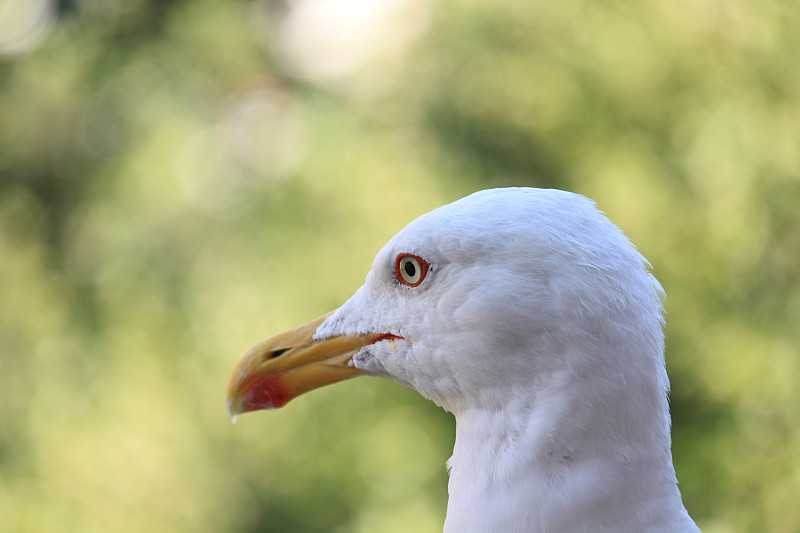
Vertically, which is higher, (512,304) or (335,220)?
(335,220)

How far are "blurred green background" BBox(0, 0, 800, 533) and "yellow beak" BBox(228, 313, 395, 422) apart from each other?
1714 mm

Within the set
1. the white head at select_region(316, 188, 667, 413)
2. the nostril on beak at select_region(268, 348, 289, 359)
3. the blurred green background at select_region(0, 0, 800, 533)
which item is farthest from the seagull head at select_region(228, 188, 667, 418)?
the blurred green background at select_region(0, 0, 800, 533)

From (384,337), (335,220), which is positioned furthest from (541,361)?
(335,220)

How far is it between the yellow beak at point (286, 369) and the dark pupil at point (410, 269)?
158 mm

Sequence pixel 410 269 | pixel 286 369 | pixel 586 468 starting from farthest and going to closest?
pixel 286 369 → pixel 410 269 → pixel 586 468

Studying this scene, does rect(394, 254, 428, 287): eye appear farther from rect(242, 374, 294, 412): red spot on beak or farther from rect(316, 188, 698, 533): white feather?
rect(242, 374, 294, 412): red spot on beak

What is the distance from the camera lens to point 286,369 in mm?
1174

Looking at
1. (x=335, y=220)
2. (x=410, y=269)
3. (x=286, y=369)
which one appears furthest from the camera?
(x=335, y=220)

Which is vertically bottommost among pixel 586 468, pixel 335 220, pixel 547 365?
pixel 586 468

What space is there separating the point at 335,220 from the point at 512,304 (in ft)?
7.22

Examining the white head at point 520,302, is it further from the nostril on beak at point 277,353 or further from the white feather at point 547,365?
the nostril on beak at point 277,353

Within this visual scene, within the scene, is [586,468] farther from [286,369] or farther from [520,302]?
[286,369]

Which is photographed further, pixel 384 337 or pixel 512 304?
pixel 384 337

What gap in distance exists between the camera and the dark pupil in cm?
104
